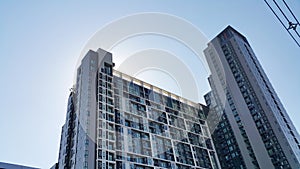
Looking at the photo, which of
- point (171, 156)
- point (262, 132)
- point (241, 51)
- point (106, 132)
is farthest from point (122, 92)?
point (241, 51)

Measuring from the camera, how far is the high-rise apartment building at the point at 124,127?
3334cm

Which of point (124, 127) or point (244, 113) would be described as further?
point (244, 113)

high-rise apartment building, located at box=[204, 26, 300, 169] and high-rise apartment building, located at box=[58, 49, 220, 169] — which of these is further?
high-rise apartment building, located at box=[204, 26, 300, 169]

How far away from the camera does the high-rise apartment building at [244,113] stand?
44.0 meters

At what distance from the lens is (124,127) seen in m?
38.0

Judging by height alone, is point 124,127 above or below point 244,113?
below

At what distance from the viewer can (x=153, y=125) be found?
42.8 metres

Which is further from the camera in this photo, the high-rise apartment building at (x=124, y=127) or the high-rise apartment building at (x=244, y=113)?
the high-rise apartment building at (x=244, y=113)

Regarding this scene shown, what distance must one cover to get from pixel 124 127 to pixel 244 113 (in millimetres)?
24914

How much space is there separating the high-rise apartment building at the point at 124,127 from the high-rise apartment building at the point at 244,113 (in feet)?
22.2

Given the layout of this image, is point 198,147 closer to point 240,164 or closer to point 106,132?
point 240,164

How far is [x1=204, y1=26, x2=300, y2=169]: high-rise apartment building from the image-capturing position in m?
44.0

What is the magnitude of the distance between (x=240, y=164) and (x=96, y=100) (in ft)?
106

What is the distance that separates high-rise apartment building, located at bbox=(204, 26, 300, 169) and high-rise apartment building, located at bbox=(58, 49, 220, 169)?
6779 millimetres
